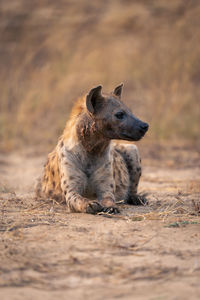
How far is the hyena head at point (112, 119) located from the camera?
410 cm

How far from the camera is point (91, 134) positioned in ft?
13.8

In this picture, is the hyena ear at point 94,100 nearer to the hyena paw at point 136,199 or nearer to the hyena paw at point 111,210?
the hyena paw at point 111,210

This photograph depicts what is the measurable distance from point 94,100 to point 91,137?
1.03 ft

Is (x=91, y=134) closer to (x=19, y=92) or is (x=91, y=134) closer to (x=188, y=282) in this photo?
(x=188, y=282)

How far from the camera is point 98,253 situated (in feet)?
8.82

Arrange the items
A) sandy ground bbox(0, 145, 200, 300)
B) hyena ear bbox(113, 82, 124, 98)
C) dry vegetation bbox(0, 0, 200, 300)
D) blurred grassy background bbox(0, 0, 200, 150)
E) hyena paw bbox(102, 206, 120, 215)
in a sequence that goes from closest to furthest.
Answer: sandy ground bbox(0, 145, 200, 300) → dry vegetation bbox(0, 0, 200, 300) → hyena paw bbox(102, 206, 120, 215) → hyena ear bbox(113, 82, 124, 98) → blurred grassy background bbox(0, 0, 200, 150)

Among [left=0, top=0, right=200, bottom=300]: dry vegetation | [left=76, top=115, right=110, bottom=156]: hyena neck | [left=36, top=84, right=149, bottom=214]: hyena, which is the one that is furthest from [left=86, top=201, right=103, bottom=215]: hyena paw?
[left=76, top=115, right=110, bottom=156]: hyena neck

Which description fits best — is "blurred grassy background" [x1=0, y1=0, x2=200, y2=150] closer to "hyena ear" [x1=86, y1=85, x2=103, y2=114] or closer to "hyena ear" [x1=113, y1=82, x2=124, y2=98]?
"hyena ear" [x1=113, y1=82, x2=124, y2=98]

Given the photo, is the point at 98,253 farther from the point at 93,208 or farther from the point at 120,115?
the point at 120,115

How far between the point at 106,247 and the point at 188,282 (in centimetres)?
66

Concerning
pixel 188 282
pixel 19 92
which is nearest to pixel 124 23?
pixel 19 92

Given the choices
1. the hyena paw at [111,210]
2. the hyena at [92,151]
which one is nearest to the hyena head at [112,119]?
the hyena at [92,151]

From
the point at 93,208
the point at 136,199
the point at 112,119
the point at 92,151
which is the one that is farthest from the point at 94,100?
the point at 136,199

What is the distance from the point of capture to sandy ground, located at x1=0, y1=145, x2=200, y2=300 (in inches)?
87.0
